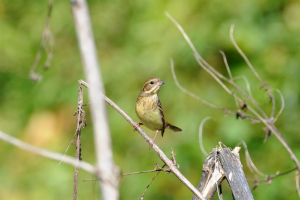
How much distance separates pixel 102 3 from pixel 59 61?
3.79ft

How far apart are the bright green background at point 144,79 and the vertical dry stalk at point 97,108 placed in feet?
12.7

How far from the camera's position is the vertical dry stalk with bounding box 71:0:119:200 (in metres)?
1.24

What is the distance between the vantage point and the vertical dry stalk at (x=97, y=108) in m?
1.24

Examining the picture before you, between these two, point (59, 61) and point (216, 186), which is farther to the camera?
point (59, 61)

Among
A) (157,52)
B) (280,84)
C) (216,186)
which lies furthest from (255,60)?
(216,186)

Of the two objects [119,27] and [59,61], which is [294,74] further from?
[59,61]

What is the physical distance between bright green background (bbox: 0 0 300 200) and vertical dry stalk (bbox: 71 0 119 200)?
3860 millimetres

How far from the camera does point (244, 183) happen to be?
2.15m

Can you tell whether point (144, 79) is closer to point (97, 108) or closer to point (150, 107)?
point (150, 107)

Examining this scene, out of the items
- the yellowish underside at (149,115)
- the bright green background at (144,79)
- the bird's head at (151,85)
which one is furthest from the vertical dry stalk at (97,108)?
the bright green background at (144,79)

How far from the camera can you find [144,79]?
20.1ft

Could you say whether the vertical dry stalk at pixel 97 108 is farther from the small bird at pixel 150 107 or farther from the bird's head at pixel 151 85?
the bird's head at pixel 151 85

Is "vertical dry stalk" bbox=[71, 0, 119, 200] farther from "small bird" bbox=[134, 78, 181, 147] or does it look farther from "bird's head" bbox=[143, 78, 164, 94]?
"bird's head" bbox=[143, 78, 164, 94]

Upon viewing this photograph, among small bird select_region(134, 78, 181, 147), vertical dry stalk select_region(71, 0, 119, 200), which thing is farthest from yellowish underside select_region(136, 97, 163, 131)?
vertical dry stalk select_region(71, 0, 119, 200)
